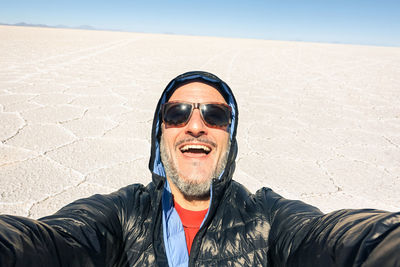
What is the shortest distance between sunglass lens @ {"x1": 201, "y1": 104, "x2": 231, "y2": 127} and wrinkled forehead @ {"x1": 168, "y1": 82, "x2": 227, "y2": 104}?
0.06m

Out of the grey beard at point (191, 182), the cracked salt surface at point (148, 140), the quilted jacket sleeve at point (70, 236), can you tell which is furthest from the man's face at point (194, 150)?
the cracked salt surface at point (148, 140)

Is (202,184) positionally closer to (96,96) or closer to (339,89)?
(96,96)

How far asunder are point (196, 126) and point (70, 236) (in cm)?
70

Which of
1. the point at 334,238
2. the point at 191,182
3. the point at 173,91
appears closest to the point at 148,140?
the point at 173,91

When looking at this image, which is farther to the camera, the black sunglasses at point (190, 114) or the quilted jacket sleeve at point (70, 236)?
the black sunglasses at point (190, 114)

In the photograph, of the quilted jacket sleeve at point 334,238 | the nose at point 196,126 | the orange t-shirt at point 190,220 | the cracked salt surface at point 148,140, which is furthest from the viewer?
the cracked salt surface at point 148,140

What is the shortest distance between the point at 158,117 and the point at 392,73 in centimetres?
907

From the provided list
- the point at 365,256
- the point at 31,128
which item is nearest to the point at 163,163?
the point at 365,256

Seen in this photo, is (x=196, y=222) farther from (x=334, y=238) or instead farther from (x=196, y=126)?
(x=334, y=238)

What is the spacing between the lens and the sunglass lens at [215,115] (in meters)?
1.26

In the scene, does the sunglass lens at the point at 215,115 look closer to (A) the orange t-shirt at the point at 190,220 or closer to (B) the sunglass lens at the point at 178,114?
(B) the sunglass lens at the point at 178,114

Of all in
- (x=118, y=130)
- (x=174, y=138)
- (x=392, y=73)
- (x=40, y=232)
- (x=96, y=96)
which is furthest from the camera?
(x=392, y=73)

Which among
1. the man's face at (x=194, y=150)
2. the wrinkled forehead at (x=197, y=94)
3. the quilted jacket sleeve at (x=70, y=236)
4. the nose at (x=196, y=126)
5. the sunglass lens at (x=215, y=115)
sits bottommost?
the quilted jacket sleeve at (x=70, y=236)

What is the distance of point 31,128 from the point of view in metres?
2.62
